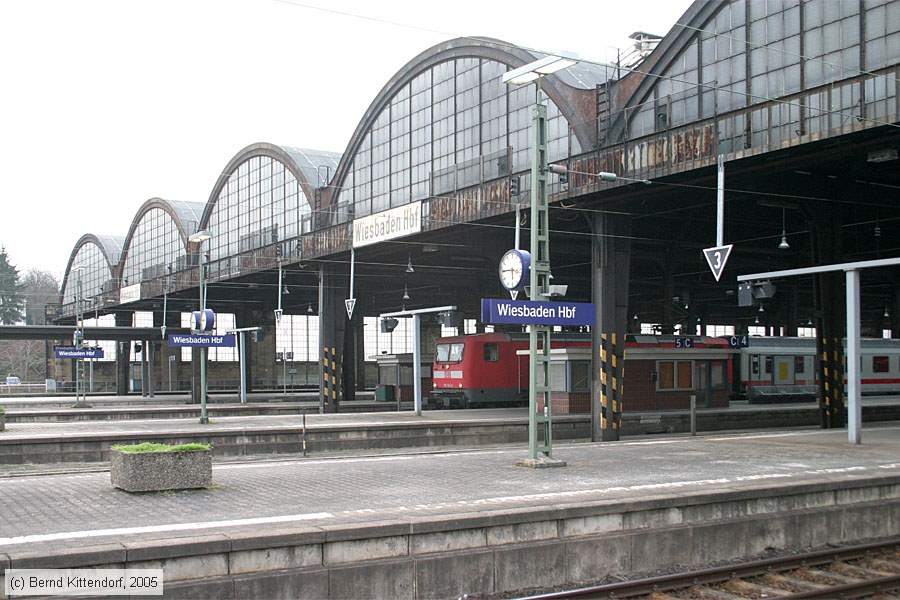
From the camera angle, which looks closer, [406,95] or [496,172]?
[496,172]

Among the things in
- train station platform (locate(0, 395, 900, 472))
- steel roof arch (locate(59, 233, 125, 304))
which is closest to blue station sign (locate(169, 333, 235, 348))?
train station platform (locate(0, 395, 900, 472))

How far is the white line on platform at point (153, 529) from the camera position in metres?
9.06

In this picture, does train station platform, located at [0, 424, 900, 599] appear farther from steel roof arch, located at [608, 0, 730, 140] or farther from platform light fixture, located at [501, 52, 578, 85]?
steel roof arch, located at [608, 0, 730, 140]

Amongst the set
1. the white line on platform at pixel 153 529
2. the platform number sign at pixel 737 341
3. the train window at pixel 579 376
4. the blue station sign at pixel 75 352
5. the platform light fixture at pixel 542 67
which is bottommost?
the white line on platform at pixel 153 529

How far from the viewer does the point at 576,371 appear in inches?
1262

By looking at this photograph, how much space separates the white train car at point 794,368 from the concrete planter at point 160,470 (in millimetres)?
34997

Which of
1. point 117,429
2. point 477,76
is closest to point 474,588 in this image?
point 117,429

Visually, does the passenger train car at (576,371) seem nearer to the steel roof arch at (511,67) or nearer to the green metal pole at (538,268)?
the steel roof arch at (511,67)

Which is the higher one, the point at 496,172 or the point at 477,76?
the point at 477,76

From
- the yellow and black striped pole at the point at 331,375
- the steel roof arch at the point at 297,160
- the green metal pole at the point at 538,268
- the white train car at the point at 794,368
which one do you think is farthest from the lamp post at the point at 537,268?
the steel roof arch at the point at 297,160

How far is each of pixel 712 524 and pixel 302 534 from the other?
596 centimetres

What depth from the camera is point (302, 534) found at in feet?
30.2

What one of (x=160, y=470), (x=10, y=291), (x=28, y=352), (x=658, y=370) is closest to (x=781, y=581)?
→ (x=160, y=470)

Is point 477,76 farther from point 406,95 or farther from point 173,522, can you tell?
point 173,522
